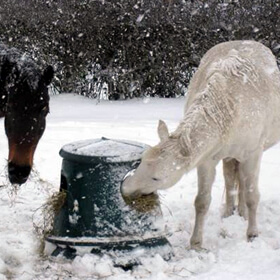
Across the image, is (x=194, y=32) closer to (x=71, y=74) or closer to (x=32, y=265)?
(x=71, y=74)

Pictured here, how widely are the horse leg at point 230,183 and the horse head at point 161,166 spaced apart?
163 cm

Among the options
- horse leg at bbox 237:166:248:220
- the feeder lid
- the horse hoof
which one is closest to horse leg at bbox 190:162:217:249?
the horse hoof

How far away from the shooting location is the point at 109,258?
4.45m

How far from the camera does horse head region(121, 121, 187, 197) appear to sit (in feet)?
13.8

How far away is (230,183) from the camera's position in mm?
5863

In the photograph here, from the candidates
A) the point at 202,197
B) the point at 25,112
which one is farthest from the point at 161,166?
the point at 25,112

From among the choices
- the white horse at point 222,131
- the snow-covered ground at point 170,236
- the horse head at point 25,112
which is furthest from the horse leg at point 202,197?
the horse head at point 25,112

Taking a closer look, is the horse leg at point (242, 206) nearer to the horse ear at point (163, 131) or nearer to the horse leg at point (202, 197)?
the horse leg at point (202, 197)

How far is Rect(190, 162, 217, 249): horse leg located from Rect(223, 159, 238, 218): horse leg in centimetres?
77

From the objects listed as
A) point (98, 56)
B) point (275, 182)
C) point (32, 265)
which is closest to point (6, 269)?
point (32, 265)

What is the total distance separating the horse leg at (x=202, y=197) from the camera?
4.96m

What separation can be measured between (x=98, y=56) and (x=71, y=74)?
656 mm

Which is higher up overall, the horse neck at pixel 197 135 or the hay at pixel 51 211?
the horse neck at pixel 197 135

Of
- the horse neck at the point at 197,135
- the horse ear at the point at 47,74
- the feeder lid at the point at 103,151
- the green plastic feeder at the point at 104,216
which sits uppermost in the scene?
the horse ear at the point at 47,74
